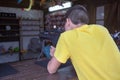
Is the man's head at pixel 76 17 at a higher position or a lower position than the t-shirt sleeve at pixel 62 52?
higher

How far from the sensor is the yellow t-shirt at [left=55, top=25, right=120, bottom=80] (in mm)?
850

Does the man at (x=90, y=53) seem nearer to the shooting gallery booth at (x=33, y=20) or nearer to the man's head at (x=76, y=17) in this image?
the man's head at (x=76, y=17)

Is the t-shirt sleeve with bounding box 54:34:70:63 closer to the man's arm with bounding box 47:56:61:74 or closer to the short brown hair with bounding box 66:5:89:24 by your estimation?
the man's arm with bounding box 47:56:61:74

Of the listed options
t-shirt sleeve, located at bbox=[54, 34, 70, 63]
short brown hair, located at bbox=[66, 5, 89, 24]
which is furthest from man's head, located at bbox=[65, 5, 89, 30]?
t-shirt sleeve, located at bbox=[54, 34, 70, 63]

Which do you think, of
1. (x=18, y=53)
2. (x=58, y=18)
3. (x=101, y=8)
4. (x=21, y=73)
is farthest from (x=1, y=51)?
(x=21, y=73)

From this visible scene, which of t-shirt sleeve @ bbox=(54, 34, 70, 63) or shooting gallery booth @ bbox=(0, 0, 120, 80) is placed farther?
shooting gallery booth @ bbox=(0, 0, 120, 80)

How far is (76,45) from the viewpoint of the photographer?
0.86 m

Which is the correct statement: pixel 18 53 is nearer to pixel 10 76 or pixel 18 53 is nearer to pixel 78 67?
pixel 10 76

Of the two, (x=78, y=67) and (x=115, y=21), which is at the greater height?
(x=115, y=21)

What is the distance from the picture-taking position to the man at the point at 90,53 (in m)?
0.85

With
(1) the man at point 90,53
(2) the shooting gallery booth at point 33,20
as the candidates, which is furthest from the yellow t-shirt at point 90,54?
(2) the shooting gallery booth at point 33,20

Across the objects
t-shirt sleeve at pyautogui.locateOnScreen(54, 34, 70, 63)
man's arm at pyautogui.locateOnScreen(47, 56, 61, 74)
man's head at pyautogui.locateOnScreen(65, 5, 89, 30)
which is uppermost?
man's head at pyautogui.locateOnScreen(65, 5, 89, 30)

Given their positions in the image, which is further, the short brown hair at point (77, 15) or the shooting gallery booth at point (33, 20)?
the shooting gallery booth at point (33, 20)

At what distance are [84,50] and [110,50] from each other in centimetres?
14
